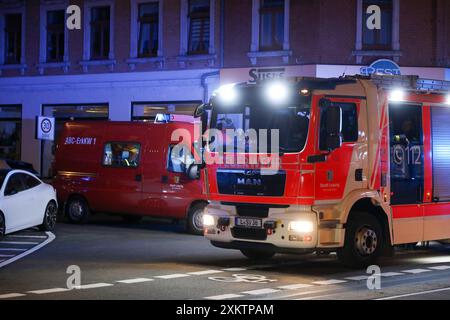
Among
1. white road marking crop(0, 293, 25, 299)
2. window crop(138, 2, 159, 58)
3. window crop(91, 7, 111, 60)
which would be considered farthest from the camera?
window crop(91, 7, 111, 60)

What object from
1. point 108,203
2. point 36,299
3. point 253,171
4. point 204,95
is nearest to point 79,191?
point 108,203

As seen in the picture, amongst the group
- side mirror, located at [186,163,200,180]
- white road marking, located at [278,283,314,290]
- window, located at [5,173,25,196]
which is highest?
side mirror, located at [186,163,200,180]

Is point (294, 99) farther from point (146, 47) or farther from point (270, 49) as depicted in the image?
point (146, 47)

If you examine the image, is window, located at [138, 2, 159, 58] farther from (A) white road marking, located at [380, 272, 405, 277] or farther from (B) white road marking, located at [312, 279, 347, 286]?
(B) white road marking, located at [312, 279, 347, 286]

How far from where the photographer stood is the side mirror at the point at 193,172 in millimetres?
19359

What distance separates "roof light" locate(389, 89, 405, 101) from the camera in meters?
14.1

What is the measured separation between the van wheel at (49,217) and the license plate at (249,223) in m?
7.36

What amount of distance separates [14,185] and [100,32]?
14.0 metres

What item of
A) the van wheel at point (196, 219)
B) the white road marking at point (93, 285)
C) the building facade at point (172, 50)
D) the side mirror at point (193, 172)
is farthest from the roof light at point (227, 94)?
the building facade at point (172, 50)

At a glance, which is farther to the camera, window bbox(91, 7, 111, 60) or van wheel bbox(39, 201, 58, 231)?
window bbox(91, 7, 111, 60)

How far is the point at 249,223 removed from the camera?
1322 cm

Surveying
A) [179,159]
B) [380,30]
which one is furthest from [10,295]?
[380,30]

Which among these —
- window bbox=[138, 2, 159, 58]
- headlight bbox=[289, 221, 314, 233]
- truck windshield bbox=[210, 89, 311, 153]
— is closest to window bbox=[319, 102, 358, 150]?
truck windshield bbox=[210, 89, 311, 153]

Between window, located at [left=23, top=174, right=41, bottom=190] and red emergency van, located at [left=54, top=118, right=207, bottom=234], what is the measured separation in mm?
2626
